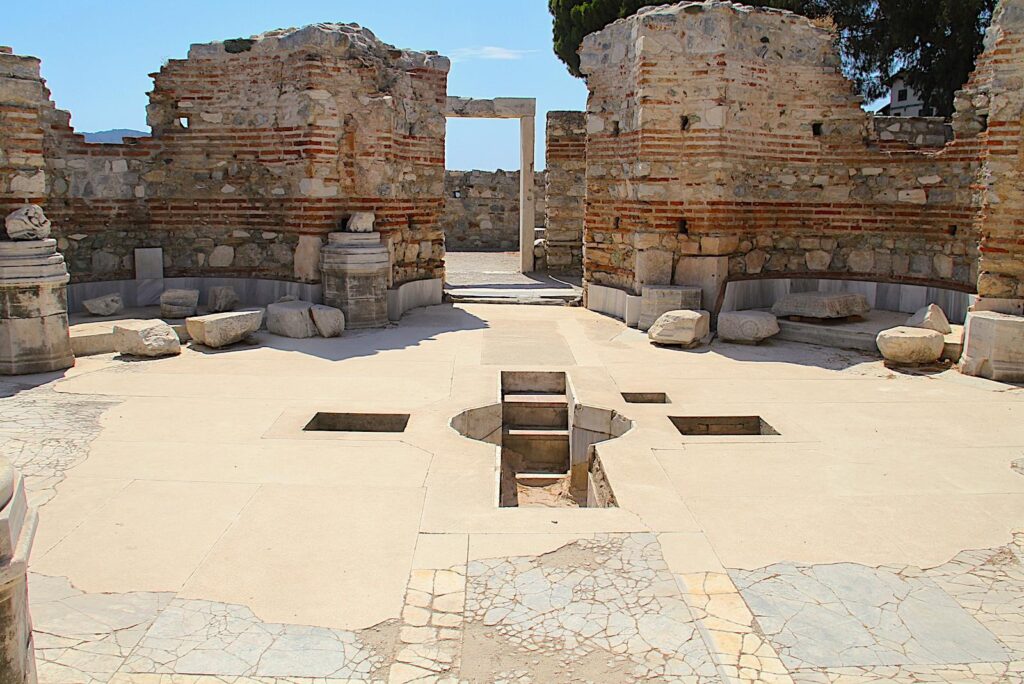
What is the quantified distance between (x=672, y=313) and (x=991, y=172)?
3051 millimetres

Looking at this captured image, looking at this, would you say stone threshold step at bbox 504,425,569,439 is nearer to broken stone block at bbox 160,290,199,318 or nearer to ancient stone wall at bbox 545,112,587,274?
broken stone block at bbox 160,290,199,318

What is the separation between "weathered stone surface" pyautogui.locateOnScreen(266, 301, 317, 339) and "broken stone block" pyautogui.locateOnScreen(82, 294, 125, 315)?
1.83m

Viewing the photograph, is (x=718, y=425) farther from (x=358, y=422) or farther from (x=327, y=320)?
(x=327, y=320)

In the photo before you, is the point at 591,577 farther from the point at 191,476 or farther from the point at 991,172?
the point at 991,172

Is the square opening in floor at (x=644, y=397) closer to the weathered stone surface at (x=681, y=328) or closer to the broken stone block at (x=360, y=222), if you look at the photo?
the weathered stone surface at (x=681, y=328)

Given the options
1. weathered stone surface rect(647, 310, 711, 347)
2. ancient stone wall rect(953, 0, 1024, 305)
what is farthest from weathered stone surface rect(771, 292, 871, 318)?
ancient stone wall rect(953, 0, 1024, 305)

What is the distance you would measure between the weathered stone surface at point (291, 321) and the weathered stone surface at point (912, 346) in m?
5.52

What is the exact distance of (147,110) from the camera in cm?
1022

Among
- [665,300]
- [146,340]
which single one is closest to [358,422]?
[146,340]

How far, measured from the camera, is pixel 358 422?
6316 millimetres

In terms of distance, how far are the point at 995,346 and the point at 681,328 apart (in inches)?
107

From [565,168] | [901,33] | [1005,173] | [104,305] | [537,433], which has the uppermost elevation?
[901,33]

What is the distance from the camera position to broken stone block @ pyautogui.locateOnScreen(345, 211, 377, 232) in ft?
31.6

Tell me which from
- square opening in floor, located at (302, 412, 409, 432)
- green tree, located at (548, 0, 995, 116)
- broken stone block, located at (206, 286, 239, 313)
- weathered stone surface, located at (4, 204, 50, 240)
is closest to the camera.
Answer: square opening in floor, located at (302, 412, 409, 432)
